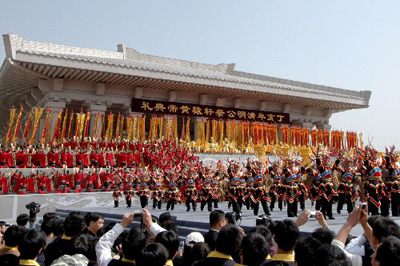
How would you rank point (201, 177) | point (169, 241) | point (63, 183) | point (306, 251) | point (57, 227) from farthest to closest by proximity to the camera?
point (63, 183)
point (201, 177)
point (57, 227)
point (169, 241)
point (306, 251)

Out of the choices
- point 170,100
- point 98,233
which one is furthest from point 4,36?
point 98,233

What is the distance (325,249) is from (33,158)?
16.1 metres

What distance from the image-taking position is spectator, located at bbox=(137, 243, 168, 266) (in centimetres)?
240

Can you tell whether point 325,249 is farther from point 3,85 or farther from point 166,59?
point 166,59

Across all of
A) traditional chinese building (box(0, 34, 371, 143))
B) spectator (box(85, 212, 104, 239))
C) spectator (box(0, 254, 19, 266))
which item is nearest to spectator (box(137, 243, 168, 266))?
spectator (box(0, 254, 19, 266))

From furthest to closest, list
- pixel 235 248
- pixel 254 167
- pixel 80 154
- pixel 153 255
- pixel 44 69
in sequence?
pixel 44 69, pixel 80 154, pixel 254 167, pixel 235 248, pixel 153 255

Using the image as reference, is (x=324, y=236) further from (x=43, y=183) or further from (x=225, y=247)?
(x=43, y=183)

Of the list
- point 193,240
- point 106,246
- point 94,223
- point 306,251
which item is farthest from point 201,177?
point 306,251

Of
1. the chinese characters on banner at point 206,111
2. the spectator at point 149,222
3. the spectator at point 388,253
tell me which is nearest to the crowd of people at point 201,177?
the chinese characters on banner at point 206,111

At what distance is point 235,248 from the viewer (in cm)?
272

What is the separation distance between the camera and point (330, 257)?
2.04 metres

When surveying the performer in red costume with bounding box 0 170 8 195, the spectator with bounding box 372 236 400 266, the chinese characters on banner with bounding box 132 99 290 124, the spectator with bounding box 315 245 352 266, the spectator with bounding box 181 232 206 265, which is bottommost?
the performer in red costume with bounding box 0 170 8 195

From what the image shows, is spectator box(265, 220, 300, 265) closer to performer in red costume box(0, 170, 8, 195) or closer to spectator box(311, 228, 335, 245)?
spectator box(311, 228, 335, 245)

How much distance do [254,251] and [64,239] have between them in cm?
192
